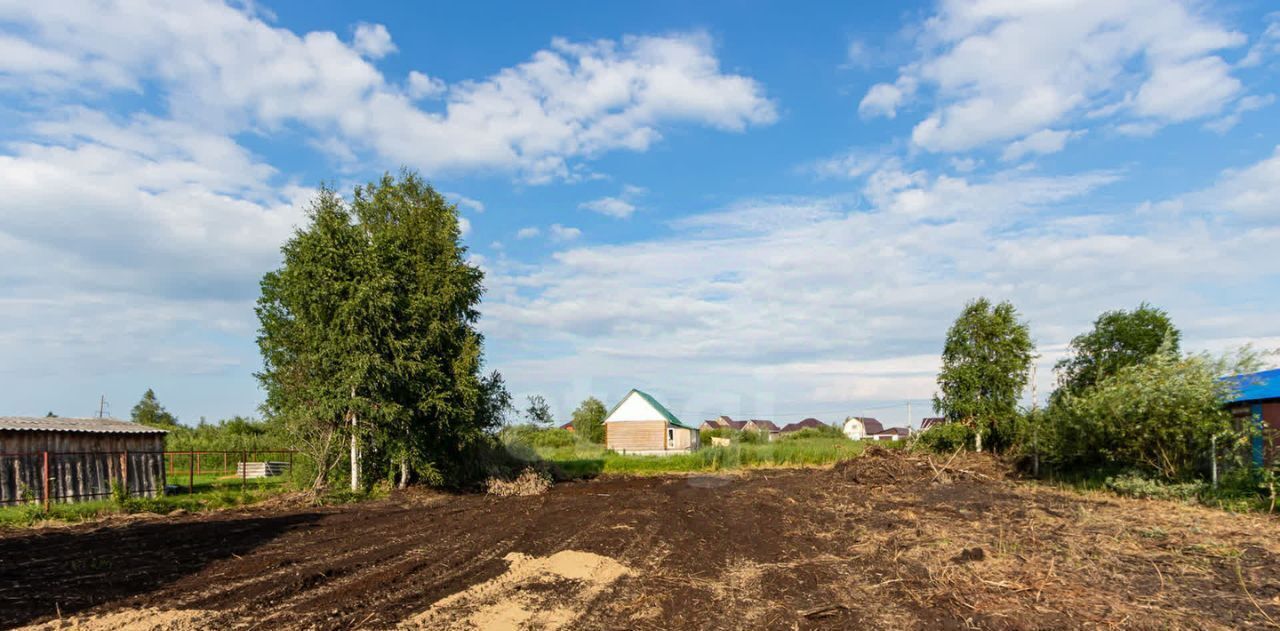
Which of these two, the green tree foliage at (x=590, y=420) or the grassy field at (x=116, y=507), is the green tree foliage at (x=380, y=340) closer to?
the grassy field at (x=116, y=507)

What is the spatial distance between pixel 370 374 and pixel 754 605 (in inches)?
555

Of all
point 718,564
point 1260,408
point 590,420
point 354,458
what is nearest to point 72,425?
point 354,458

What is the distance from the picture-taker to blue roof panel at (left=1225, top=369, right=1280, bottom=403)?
15391mm

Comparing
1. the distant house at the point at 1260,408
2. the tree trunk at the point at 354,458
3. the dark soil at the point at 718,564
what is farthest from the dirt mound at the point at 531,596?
the distant house at the point at 1260,408

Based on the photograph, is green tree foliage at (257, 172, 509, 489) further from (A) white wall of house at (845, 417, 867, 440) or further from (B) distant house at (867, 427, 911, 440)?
(A) white wall of house at (845, 417, 867, 440)

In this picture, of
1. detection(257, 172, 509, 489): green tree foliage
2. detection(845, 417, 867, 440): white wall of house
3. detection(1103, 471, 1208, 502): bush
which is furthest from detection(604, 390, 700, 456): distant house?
detection(845, 417, 867, 440): white wall of house

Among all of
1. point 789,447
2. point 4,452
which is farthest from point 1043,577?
point 789,447

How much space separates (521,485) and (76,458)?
12.1 meters

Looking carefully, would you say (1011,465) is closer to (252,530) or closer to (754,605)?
(754,605)

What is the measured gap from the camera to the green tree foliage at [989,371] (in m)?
25.8

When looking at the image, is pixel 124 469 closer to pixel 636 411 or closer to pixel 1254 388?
pixel 636 411

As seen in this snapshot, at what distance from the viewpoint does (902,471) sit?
2205 cm

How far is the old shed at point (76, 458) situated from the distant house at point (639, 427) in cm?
2659

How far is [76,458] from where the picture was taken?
1858 centimetres
